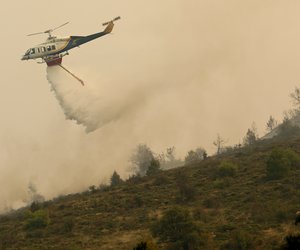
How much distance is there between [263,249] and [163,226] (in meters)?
10.5

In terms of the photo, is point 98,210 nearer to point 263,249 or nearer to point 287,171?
point 287,171

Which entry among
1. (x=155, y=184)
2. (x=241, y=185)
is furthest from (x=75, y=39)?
(x=241, y=185)

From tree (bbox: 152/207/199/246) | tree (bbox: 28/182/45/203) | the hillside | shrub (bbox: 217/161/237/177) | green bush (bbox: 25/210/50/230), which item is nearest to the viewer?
tree (bbox: 152/207/199/246)

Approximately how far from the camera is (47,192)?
15712 centimetres

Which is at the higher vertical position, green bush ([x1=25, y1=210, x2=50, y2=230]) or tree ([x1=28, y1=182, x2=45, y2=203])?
tree ([x1=28, y1=182, x2=45, y2=203])

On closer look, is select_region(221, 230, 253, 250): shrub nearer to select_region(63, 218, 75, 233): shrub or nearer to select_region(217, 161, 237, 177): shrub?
select_region(63, 218, 75, 233): shrub

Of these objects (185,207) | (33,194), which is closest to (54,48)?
(185,207)

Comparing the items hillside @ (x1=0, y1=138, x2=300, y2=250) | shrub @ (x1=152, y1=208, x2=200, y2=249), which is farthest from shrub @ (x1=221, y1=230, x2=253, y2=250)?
shrub @ (x1=152, y1=208, x2=200, y2=249)

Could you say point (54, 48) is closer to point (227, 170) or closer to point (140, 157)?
point (227, 170)

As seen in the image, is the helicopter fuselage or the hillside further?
the helicopter fuselage

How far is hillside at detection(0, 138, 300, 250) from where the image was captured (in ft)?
165

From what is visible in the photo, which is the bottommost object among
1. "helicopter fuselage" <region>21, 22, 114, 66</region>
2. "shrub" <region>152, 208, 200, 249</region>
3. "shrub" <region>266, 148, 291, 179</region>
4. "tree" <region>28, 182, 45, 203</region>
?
"shrub" <region>152, 208, 200, 249</region>

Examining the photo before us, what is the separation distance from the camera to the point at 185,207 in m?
62.5

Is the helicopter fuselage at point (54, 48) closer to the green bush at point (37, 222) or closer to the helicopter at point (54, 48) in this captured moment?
the helicopter at point (54, 48)
